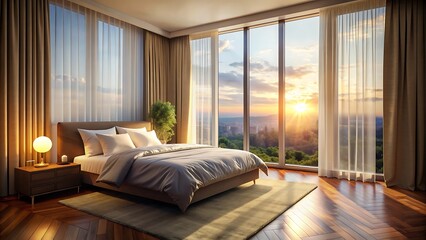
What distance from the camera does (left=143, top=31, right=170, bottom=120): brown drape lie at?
19.8ft

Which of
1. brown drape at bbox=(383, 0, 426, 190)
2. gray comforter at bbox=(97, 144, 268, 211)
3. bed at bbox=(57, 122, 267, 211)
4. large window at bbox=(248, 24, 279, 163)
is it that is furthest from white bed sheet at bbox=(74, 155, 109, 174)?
brown drape at bbox=(383, 0, 426, 190)

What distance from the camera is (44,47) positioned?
13.5ft

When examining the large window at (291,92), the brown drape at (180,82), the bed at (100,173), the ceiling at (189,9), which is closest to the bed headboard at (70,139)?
the bed at (100,173)

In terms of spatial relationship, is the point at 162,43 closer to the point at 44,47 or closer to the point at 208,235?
the point at 44,47

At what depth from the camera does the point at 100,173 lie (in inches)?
149

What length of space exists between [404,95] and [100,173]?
4.46m

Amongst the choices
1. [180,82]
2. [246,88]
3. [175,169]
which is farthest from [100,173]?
[246,88]

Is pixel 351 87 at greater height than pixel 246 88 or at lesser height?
lesser

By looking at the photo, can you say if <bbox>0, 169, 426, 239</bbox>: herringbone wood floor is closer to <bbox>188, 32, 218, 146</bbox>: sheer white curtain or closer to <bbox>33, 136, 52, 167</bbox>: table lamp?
<bbox>33, 136, 52, 167</bbox>: table lamp

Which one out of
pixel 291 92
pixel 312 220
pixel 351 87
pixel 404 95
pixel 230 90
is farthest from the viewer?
pixel 230 90

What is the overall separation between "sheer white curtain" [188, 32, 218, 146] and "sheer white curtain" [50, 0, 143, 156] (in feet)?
3.82

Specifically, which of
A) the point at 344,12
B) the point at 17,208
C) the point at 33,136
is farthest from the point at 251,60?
the point at 17,208

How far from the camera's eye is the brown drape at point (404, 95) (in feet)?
13.4

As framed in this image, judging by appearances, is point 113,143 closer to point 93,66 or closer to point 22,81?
point 22,81
